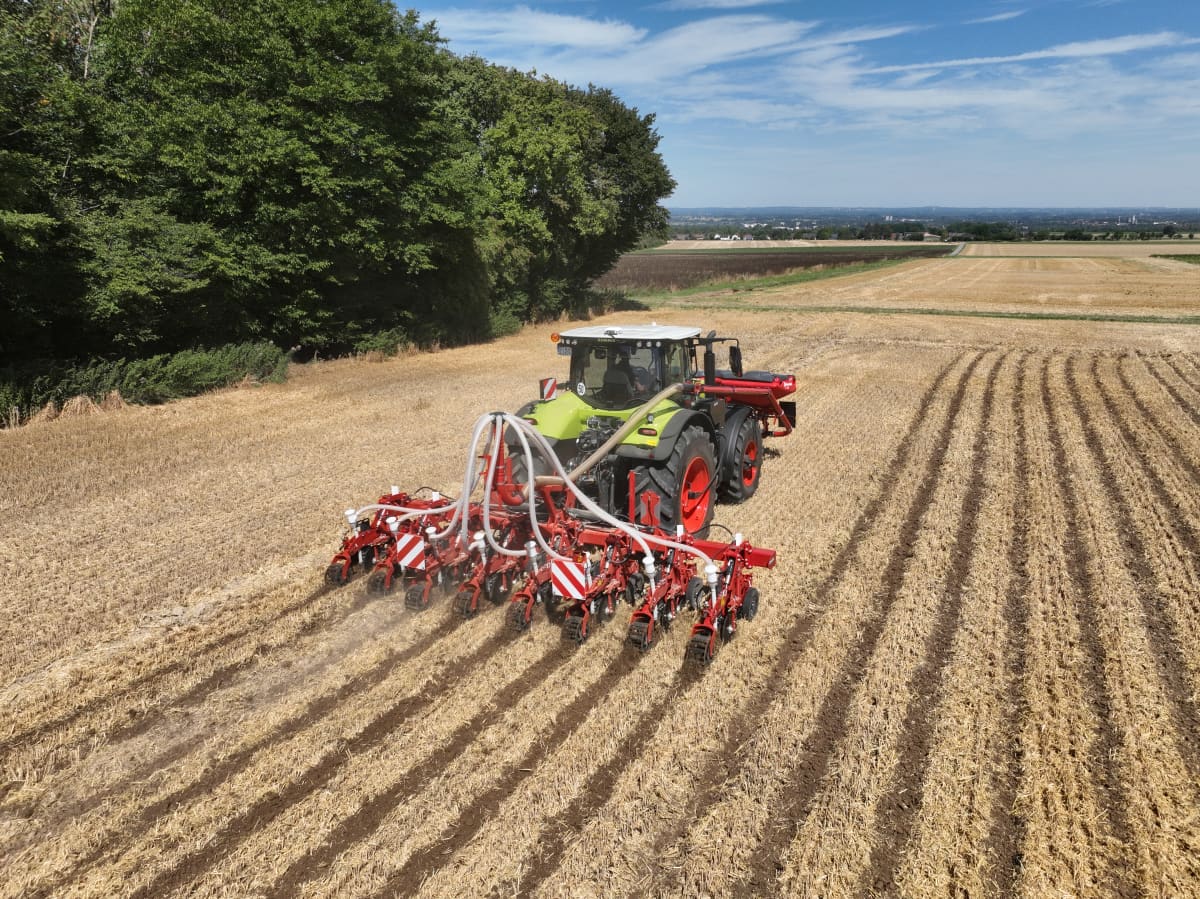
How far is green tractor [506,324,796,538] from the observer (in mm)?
7172

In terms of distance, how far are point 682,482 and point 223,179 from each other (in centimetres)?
1323

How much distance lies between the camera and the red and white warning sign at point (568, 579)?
6184mm

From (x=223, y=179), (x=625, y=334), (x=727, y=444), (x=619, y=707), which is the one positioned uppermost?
(x=223, y=179)

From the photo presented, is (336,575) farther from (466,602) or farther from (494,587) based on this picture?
(494,587)

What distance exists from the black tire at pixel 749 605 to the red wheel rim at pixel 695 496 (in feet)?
4.87

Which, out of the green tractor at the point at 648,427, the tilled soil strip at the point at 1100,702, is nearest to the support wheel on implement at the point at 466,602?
the green tractor at the point at 648,427

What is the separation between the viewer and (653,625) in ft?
20.4

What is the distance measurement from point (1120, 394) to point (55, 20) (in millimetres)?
24224

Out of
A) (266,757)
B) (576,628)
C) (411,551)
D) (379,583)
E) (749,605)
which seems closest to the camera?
(266,757)

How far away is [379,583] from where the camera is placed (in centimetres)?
715

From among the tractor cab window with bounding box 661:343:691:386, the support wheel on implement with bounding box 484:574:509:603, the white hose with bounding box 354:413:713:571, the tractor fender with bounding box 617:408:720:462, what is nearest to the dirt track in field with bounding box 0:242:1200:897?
the support wheel on implement with bounding box 484:574:509:603

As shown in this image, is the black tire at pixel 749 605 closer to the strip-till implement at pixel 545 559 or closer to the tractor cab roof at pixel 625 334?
the strip-till implement at pixel 545 559

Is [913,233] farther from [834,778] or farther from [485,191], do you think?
[834,778]

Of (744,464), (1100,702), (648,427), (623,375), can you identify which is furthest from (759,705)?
(744,464)
